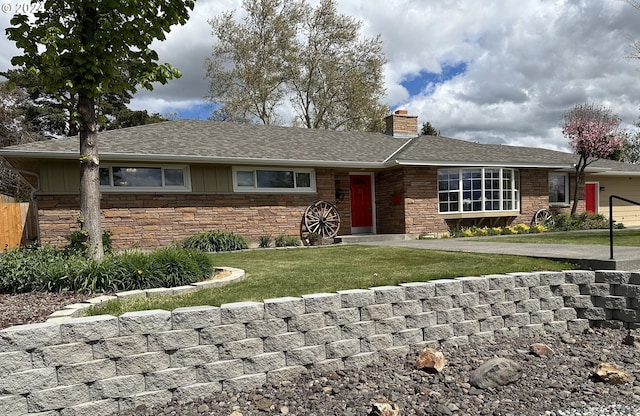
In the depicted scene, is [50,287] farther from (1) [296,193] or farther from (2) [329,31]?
(2) [329,31]

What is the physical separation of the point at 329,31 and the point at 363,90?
3.96 meters

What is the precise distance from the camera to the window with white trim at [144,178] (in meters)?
9.51

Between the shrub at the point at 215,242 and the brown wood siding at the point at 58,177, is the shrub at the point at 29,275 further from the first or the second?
the brown wood siding at the point at 58,177

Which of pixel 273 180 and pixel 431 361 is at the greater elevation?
pixel 273 180

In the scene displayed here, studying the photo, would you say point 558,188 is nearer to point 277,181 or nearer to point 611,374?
point 277,181

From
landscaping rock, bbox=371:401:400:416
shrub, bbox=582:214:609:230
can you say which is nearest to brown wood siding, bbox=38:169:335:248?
landscaping rock, bbox=371:401:400:416

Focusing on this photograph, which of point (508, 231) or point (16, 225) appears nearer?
point (508, 231)

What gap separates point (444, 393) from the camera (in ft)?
11.7

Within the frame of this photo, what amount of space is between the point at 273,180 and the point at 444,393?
27.9ft

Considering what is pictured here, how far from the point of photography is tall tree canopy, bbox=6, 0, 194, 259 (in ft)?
16.6

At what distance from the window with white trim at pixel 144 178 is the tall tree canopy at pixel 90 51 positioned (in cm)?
422

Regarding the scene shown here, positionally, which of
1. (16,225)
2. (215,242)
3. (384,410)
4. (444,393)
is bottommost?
(444,393)

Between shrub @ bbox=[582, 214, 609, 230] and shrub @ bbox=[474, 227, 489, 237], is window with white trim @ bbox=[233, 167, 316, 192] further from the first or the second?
shrub @ bbox=[582, 214, 609, 230]

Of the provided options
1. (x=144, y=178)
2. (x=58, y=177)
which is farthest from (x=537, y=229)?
(x=58, y=177)
